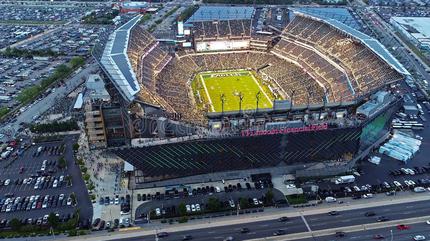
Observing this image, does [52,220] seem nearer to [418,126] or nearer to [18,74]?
[18,74]

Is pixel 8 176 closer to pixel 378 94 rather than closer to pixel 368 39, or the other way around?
pixel 378 94

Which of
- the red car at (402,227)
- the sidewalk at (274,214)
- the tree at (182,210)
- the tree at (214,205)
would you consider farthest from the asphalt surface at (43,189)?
the red car at (402,227)

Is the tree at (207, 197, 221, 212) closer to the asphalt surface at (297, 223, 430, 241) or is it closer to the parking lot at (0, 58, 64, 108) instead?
the asphalt surface at (297, 223, 430, 241)

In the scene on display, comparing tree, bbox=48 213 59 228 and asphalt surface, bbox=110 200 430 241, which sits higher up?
tree, bbox=48 213 59 228

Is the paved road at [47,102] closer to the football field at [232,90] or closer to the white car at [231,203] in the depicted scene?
the football field at [232,90]

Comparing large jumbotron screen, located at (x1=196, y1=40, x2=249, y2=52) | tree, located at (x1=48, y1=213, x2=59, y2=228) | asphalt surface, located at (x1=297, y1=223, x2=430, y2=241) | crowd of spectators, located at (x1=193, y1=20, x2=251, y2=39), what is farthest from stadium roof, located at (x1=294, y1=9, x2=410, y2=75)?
tree, located at (x1=48, y1=213, x2=59, y2=228)

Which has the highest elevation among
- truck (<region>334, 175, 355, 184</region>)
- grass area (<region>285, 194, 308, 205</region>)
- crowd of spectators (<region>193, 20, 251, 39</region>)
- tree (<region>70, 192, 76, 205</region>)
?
crowd of spectators (<region>193, 20, 251, 39</region>)
